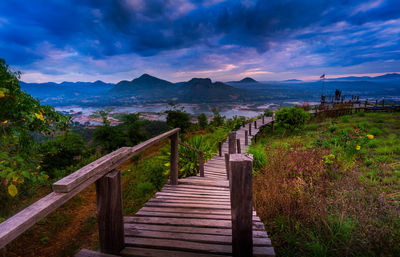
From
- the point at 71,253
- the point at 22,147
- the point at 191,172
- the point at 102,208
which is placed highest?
the point at 22,147

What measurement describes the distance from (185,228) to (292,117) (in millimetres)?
11598

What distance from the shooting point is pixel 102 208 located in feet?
5.93

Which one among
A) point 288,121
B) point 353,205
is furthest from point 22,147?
point 288,121

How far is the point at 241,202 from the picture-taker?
1.78 metres

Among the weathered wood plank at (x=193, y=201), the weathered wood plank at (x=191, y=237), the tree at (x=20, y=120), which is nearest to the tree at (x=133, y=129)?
the tree at (x=20, y=120)

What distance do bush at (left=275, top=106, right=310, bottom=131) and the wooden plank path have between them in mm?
10099

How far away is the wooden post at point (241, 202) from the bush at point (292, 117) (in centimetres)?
1162

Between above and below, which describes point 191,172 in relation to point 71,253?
above

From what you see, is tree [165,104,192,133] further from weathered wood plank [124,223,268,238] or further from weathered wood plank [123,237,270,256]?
weathered wood plank [123,237,270,256]

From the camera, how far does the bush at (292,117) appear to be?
39.6ft

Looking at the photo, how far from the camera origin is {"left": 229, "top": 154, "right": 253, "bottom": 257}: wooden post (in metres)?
1.72

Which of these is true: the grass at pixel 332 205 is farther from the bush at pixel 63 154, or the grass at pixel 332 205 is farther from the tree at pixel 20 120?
the bush at pixel 63 154

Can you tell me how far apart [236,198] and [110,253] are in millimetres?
1348

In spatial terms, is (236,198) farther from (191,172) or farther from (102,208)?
(191,172)
